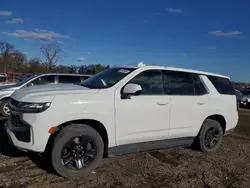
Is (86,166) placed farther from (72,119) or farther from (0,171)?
(0,171)

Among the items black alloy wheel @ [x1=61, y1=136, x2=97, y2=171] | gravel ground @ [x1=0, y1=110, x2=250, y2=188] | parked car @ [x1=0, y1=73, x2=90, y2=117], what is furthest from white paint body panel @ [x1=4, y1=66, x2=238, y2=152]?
parked car @ [x1=0, y1=73, x2=90, y2=117]

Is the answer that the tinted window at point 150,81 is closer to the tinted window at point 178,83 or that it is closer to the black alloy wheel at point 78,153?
the tinted window at point 178,83

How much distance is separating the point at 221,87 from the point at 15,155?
4752mm

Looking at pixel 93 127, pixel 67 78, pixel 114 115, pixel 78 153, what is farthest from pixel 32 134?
pixel 67 78

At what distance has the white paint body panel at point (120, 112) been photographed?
3.77 meters

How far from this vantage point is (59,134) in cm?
389

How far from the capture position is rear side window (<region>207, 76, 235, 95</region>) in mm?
5959

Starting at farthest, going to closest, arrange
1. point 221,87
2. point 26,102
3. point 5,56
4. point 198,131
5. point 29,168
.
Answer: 1. point 5,56
2. point 221,87
3. point 198,131
4. point 29,168
5. point 26,102

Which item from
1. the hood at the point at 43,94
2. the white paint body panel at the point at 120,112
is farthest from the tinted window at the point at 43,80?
the hood at the point at 43,94

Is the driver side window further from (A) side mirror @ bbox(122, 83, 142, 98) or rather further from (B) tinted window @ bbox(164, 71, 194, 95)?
(A) side mirror @ bbox(122, 83, 142, 98)

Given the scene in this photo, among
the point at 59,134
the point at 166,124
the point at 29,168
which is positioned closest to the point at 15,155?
the point at 29,168

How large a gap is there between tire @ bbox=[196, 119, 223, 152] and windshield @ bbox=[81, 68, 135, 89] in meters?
2.20

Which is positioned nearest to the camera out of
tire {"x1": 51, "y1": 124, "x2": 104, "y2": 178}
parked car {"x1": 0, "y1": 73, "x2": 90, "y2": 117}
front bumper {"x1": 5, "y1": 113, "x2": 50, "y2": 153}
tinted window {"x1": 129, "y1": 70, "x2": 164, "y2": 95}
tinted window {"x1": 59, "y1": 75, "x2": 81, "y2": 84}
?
front bumper {"x1": 5, "y1": 113, "x2": 50, "y2": 153}

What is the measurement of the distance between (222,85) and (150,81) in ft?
7.45
